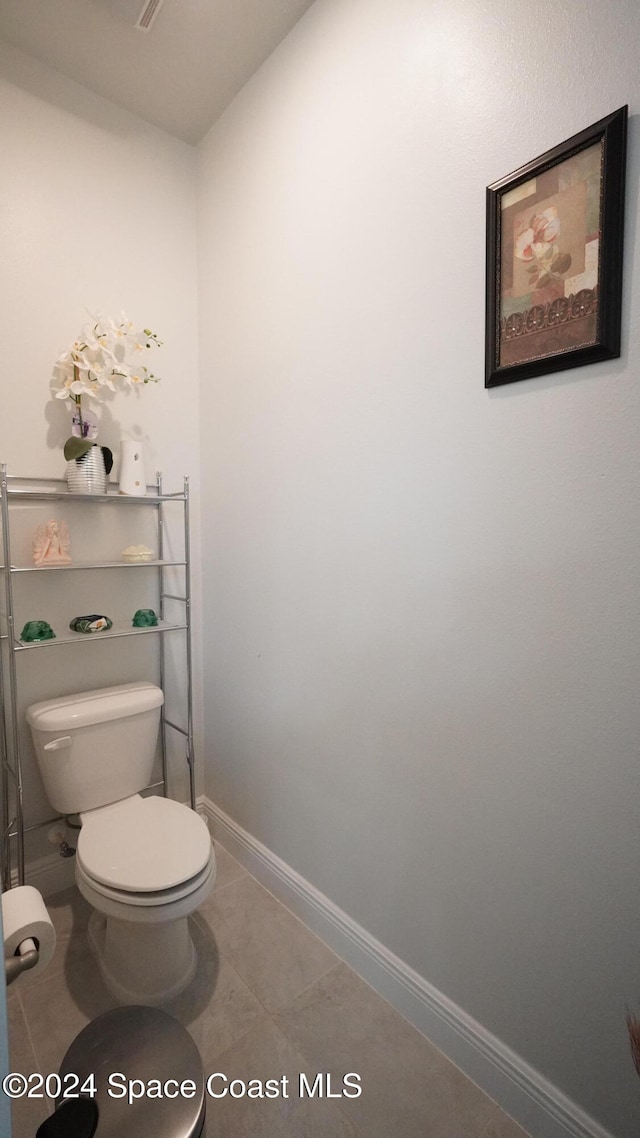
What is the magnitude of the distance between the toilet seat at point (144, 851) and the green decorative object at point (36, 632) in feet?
1.92

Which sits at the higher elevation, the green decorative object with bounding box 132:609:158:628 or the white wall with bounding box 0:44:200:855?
the white wall with bounding box 0:44:200:855

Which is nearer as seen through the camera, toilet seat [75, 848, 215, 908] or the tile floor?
the tile floor

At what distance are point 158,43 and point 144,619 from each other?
185cm

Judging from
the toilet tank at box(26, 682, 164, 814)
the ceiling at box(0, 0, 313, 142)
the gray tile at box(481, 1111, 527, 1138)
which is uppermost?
the ceiling at box(0, 0, 313, 142)

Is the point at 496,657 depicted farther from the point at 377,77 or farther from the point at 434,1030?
the point at 377,77

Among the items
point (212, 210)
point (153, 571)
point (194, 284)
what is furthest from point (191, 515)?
point (212, 210)

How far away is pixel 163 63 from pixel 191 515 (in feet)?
4.88

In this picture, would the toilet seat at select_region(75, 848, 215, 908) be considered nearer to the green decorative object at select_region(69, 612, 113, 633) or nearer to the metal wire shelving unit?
the metal wire shelving unit

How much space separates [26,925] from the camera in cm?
63

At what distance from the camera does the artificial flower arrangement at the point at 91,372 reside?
1526 millimetres

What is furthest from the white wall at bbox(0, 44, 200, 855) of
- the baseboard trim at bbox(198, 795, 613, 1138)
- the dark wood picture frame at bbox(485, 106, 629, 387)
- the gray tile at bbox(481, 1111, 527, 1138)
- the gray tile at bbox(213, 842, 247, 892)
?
the gray tile at bbox(481, 1111, 527, 1138)

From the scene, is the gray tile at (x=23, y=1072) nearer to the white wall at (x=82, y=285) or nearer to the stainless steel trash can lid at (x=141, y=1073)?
the stainless steel trash can lid at (x=141, y=1073)

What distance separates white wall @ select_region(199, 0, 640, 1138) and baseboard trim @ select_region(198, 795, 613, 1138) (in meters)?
0.04

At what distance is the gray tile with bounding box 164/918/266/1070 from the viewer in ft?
3.92
